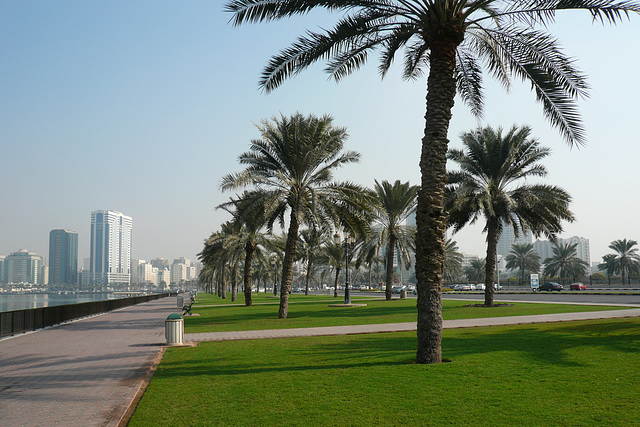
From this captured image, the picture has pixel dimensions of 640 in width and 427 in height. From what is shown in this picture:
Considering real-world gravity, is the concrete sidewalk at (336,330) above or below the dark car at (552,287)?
above

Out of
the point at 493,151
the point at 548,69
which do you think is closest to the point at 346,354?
the point at 548,69

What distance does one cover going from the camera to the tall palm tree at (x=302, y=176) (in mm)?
23234

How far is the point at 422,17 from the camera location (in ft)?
33.8

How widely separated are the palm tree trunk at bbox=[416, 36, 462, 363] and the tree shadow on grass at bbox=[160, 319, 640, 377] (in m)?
0.79

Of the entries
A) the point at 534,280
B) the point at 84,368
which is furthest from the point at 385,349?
the point at 534,280

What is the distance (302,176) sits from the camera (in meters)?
24.1

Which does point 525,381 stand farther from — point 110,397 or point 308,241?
point 308,241

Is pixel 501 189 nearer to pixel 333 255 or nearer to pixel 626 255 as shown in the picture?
pixel 333 255

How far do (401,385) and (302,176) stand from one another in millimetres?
16993

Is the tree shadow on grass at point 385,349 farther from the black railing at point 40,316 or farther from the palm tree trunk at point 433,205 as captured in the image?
the black railing at point 40,316

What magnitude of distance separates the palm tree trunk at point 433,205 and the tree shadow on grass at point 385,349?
0.79 m

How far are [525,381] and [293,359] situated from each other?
15.5 ft

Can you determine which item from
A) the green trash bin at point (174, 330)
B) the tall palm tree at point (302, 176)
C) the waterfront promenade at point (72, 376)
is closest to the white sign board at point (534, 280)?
the tall palm tree at point (302, 176)

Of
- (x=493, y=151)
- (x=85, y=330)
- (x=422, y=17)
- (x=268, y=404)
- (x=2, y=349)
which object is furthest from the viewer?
(x=493, y=151)
